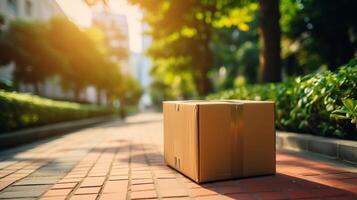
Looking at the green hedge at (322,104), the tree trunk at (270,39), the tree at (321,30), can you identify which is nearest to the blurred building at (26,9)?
the tree at (321,30)

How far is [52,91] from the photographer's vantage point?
3853 cm

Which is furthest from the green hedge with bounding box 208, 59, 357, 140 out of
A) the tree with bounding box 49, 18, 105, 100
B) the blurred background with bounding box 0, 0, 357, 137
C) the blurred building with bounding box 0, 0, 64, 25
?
the tree with bounding box 49, 18, 105, 100

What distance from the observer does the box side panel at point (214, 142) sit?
3.35 metres

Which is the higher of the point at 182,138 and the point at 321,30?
the point at 321,30

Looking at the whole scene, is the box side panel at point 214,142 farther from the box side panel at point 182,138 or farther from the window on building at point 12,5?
the window on building at point 12,5

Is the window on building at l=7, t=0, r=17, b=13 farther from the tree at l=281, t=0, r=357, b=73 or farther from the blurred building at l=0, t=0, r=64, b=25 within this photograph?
the tree at l=281, t=0, r=357, b=73

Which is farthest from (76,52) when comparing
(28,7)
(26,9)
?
(28,7)

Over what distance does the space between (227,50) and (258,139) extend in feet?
106

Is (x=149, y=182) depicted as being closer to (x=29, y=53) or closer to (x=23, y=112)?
(x=23, y=112)

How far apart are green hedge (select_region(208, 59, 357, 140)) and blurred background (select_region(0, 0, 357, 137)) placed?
0.6 inches

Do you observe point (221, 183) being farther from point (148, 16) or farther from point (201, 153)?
point (148, 16)

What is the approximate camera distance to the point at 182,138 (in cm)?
370

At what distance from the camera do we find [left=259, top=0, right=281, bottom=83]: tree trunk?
895 centimetres

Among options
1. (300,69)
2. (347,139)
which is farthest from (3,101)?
(300,69)
